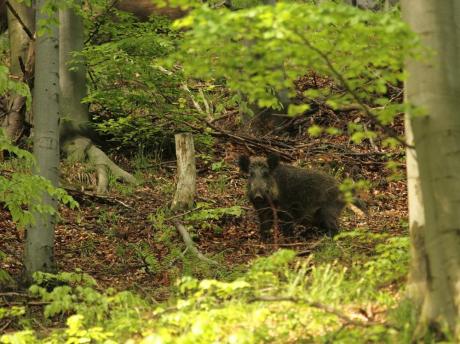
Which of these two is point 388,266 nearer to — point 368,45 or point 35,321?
point 368,45

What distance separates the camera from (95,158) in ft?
46.8

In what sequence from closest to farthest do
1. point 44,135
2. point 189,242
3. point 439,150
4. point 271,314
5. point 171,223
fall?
point 439,150
point 271,314
point 44,135
point 189,242
point 171,223

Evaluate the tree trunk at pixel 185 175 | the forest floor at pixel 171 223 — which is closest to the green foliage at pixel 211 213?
the forest floor at pixel 171 223

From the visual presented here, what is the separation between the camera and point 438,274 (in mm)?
4945

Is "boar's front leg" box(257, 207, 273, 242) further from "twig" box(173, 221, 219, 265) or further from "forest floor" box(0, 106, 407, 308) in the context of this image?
"twig" box(173, 221, 219, 265)

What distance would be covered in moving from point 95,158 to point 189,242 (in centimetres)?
474

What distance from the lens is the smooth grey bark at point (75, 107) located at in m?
14.1

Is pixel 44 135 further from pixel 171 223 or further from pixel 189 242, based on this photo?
pixel 171 223

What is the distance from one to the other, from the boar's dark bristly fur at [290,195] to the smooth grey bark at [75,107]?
3987 mm

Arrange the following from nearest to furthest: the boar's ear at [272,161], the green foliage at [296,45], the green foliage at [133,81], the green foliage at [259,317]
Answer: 1. the green foliage at [296,45]
2. the green foliage at [259,317]
3. the boar's ear at [272,161]
4. the green foliage at [133,81]

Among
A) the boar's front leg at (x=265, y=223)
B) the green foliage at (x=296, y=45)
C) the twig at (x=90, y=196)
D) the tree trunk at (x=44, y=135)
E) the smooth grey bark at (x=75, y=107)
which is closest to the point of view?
the green foliage at (x=296, y=45)

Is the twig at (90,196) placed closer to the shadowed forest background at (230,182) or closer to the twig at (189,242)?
the shadowed forest background at (230,182)

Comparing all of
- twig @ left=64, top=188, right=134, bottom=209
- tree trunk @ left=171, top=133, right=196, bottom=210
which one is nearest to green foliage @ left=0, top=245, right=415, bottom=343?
tree trunk @ left=171, top=133, right=196, bottom=210

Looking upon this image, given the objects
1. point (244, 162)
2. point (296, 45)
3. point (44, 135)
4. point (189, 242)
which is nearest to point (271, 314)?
point (296, 45)
